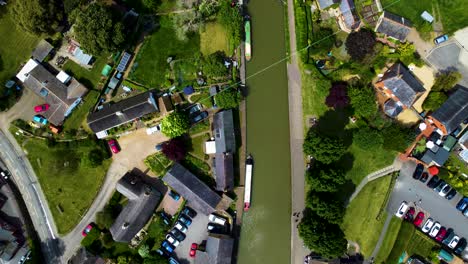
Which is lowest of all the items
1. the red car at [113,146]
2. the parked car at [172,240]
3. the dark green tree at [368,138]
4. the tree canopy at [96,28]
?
the parked car at [172,240]

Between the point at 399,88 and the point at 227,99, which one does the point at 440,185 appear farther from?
the point at 227,99

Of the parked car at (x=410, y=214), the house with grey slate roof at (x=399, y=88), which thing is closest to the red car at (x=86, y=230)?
the house with grey slate roof at (x=399, y=88)

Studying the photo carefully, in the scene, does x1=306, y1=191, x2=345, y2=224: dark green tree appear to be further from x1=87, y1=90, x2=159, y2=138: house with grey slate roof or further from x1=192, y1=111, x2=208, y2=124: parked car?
x1=87, y1=90, x2=159, y2=138: house with grey slate roof

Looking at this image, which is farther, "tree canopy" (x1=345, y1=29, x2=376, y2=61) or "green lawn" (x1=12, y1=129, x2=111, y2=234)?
"green lawn" (x1=12, y1=129, x2=111, y2=234)

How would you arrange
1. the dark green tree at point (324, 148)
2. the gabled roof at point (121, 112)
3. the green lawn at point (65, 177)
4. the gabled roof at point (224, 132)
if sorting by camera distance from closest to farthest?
the dark green tree at point (324, 148)
the gabled roof at point (121, 112)
the gabled roof at point (224, 132)
the green lawn at point (65, 177)

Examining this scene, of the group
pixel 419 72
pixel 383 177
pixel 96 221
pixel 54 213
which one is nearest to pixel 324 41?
pixel 419 72

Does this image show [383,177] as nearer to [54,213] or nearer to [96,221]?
[96,221]

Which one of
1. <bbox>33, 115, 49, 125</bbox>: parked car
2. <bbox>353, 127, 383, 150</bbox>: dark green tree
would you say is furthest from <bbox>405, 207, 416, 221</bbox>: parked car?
<bbox>33, 115, 49, 125</bbox>: parked car

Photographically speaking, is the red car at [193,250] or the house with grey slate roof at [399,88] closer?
the house with grey slate roof at [399,88]

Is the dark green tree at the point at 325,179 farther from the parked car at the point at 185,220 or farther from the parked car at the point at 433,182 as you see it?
the parked car at the point at 185,220
